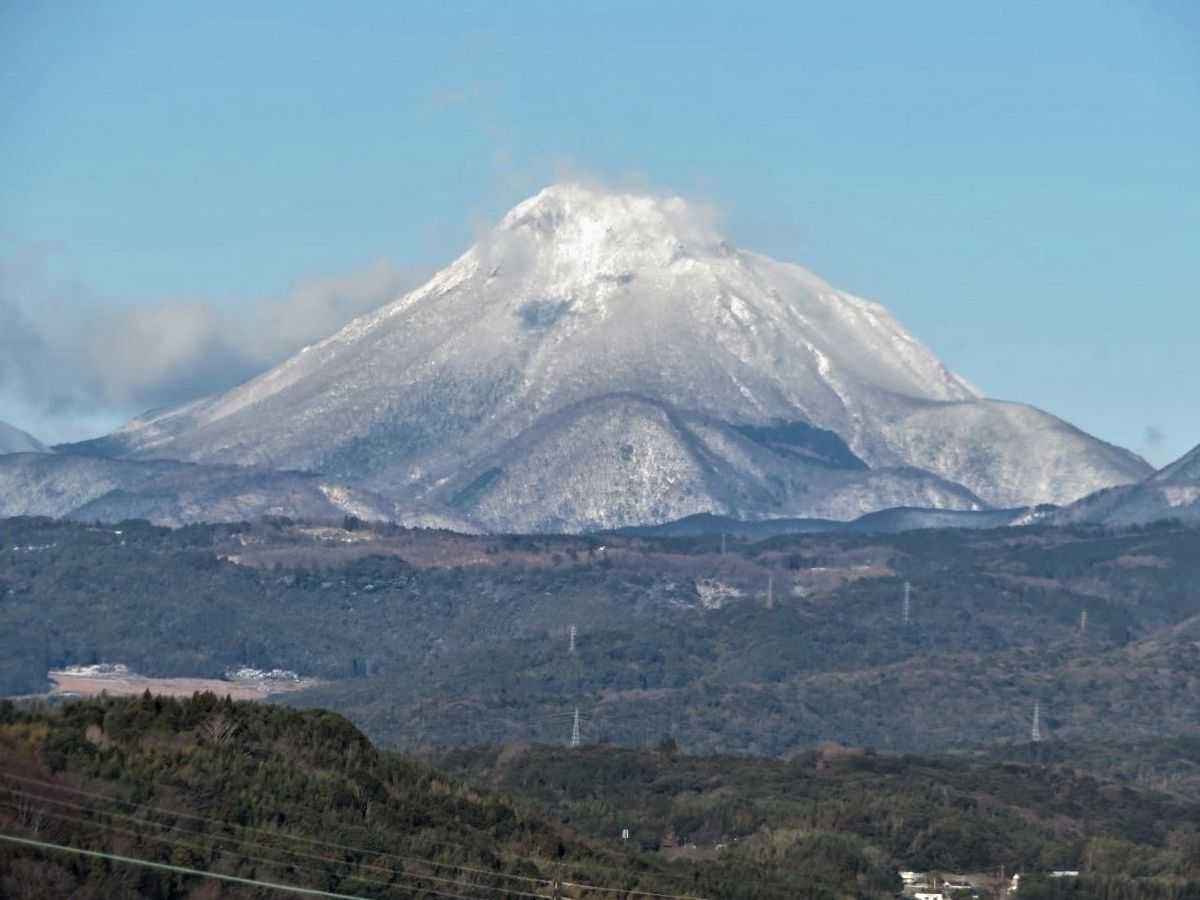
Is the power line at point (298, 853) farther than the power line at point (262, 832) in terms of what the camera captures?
No

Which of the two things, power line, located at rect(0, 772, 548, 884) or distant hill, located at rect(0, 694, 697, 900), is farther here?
power line, located at rect(0, 772, 548, 884)

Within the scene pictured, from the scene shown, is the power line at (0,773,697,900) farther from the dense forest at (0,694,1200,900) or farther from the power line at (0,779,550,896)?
the dense forest at (0,694,1200,900)

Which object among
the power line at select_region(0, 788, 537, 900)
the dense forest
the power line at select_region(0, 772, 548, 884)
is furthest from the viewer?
the power line at select_region(0, 772, 548, 884)

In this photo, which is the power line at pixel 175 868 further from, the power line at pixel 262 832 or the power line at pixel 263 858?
the power line at pixel 262 832

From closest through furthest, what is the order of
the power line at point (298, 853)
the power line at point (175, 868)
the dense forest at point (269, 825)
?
the power line at point (175, 868) → the dense forest at point (269, 825) → the power line at point (298, 853)

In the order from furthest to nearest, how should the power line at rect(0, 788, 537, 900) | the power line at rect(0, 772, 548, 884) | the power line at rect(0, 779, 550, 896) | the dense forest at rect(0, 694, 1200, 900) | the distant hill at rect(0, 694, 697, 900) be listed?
the power line at rect(0, 772, 548, 884), the power line at rect(0, 779, 550, 896), the power line at rect(0, 788, 537, 900), the dense forest at rect(0, 694, 1200, 900), the distant hill at rect(0, 694, 697, 900)

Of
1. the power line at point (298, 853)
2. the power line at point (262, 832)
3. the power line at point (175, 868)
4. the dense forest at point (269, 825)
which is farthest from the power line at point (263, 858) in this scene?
the power line at point (175, 868)

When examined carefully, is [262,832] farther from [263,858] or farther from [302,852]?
[263,858]

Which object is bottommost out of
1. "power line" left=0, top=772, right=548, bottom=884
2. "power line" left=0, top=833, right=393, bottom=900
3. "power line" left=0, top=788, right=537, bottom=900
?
"power line" left=0, top=833, right=393, bottom=900

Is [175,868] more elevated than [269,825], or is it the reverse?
[269,825]

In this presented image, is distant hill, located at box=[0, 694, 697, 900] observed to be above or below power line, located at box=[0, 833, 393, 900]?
above

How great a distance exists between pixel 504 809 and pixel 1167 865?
61903 millimetres

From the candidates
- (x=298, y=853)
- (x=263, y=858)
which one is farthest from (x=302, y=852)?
(x=263, y=858)

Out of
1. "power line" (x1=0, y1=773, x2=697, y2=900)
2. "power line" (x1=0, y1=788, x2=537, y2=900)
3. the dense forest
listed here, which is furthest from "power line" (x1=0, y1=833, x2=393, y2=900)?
"power line" (x1=0, y1=773, x2=697, y2=900)
